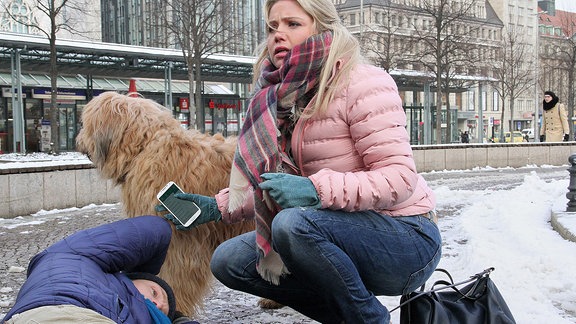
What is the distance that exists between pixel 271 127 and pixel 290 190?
343 mm

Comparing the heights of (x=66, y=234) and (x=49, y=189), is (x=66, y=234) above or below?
below

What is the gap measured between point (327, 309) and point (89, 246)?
3.51 feet

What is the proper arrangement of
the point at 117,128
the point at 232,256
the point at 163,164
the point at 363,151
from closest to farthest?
the point at 363,151
the point at 232,256
the point at 163,164
the point at 117,128

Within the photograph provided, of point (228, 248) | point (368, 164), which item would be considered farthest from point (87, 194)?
point (368, 164)

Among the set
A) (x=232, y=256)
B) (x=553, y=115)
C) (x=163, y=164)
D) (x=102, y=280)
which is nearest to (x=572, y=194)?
(x=163, y=164)

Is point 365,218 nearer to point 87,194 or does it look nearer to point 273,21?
point 273,21

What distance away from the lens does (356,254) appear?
2.62 m

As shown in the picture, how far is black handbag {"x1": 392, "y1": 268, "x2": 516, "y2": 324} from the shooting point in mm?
2566

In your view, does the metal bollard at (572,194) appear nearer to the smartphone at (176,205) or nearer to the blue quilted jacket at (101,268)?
the smartphone at (176,205)

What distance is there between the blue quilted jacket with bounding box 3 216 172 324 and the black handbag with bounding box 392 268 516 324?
1.01m

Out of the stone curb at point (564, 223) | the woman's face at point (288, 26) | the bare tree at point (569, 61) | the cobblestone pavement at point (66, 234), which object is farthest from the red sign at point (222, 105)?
the woman's face at point (288, 26)

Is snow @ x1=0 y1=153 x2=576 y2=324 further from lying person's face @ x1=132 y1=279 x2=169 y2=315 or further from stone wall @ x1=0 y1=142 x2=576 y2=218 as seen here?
lying person's face @ x1=132 y1=279 x2=169 y2=315

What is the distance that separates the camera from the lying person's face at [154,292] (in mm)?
2672

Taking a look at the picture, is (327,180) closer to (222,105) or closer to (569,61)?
(569,61)
